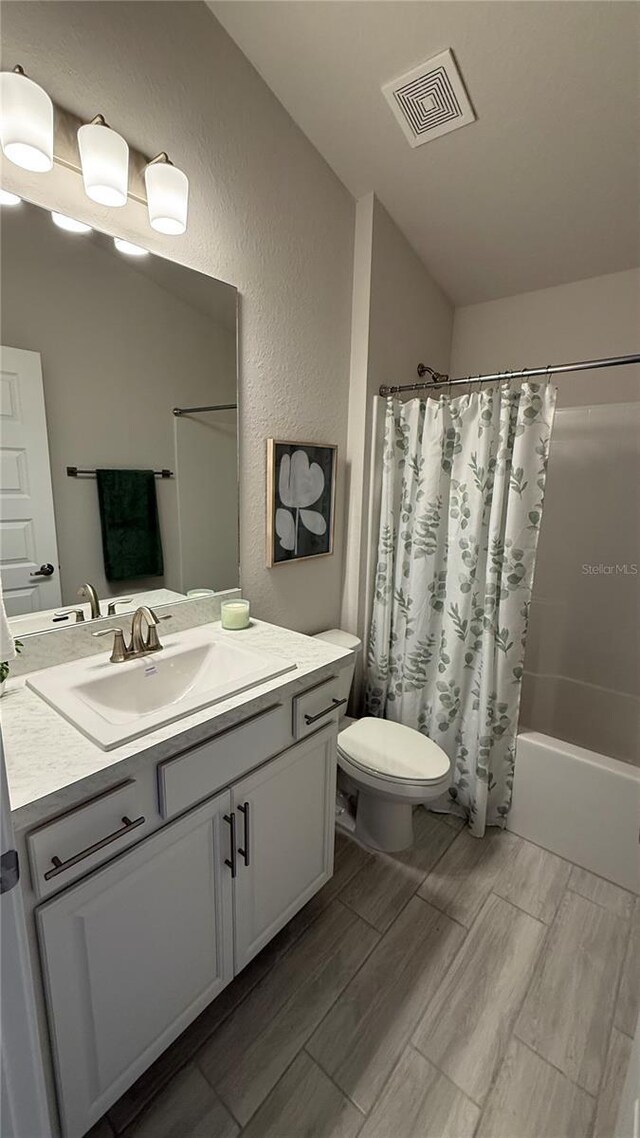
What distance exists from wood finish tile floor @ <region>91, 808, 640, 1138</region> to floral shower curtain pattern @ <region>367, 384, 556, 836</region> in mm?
402

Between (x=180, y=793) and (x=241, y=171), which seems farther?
(x=241, y=171)

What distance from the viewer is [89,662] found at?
48.9 inches

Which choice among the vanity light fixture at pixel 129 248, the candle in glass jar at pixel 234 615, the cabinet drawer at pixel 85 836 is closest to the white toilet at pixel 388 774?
the candle in glass jar at pixel 234 615

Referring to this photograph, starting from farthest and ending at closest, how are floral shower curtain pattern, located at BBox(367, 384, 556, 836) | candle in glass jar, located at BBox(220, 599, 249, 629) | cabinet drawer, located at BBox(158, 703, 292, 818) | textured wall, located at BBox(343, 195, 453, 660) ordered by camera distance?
textured wall, located at BBox(343, 195, 453, 660) < floral shower curtain pattern, located at BBox(367, 384, 556, 836) < candle in glass jar, located at BBox(220, 599, 249, 629) < cabinet drawer, located at BBox(158, 703, 292, 818)

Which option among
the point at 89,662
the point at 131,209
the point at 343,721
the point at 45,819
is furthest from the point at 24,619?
the point at 343,721

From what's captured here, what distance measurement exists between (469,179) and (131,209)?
4.13 feet

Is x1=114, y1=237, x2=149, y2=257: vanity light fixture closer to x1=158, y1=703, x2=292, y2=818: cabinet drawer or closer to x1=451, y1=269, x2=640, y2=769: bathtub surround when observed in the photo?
x1=158, y1=703, x2=292, y2=818: cabinet drawer

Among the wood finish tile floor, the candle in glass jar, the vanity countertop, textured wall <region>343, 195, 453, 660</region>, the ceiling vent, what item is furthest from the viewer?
textured wall <region>343, 195, 453, 660</region>

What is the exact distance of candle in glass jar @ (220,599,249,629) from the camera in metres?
1.52

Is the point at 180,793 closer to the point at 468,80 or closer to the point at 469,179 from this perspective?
the point at 468,80

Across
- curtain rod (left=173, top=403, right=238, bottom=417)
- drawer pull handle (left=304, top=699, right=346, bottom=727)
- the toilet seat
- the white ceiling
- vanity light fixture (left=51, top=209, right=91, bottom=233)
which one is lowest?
the toilet seat

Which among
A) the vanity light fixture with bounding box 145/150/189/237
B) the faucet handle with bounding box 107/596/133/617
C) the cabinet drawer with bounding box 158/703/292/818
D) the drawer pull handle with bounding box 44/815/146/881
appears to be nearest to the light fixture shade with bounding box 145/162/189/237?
the vanity light fixture with bounding box 145/150/189/237

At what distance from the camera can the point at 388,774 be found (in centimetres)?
160

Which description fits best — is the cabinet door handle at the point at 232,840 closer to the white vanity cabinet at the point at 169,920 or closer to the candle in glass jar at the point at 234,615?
the white vanity cabinet at the point at 169,920
